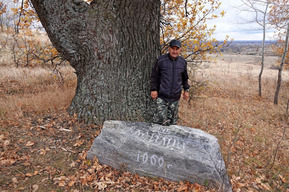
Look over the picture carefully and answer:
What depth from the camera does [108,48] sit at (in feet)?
12.8

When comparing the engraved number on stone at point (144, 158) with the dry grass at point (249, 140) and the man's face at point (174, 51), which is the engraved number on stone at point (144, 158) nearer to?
the dry grass at point (249, 140)

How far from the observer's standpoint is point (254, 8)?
10406 millimetres

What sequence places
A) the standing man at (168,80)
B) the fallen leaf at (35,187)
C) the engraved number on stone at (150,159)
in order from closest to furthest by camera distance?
the fallen leaf at (35,187), the engraved number on stone at (150,159), the standing man at (168,80)

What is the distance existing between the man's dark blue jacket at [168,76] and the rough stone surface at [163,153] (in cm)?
79

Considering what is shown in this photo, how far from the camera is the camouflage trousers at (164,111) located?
3.89 m

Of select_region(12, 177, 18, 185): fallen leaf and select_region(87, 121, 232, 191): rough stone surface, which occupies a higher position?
select_region(87, 121, 232, 191): rough stone surface

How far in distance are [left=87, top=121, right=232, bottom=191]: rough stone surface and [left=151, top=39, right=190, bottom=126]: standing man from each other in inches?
21.8

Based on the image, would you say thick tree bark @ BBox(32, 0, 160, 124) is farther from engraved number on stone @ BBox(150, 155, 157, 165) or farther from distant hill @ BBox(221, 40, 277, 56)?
distant hill @ BBox(221, 40, 277, 56)

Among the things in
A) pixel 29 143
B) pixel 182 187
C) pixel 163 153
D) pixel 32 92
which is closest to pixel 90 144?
pixel 29 143

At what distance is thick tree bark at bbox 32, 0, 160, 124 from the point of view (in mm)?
3832

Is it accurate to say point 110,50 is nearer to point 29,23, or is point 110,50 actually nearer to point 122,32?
point 122,32

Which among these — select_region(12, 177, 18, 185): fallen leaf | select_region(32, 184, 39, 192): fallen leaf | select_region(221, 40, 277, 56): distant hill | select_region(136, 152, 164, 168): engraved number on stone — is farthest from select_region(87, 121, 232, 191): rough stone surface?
select_region(221, 40, 277, 56): distant hill

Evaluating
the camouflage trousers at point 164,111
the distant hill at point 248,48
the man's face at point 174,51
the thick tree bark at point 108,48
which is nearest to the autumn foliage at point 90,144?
the thick tree bark at point 108,48

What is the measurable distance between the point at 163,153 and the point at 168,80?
57.7 inches
